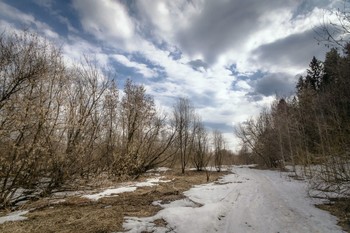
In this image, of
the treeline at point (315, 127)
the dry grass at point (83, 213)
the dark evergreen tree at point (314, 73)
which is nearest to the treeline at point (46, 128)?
the dry grass at point (83, 213)

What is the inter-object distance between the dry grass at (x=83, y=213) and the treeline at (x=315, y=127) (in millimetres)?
5926

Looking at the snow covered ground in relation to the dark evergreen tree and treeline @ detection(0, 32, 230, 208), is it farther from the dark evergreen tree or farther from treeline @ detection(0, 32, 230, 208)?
the dark evergreen tree

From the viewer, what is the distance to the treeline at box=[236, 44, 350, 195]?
886cm

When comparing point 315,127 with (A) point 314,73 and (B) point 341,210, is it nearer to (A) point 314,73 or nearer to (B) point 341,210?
(B) point 341,210

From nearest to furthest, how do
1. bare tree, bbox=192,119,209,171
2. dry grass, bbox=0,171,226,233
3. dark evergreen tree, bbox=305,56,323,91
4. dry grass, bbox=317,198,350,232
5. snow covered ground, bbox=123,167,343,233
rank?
dry grass, bbox=0,171,226,233
snow covered ground, bbox=123,167,343,233
dry grass, bbox=317,198,350,232
bare tree, bbox=192,119,209,171
dark evergreen tree, bbox=305,56,323,91

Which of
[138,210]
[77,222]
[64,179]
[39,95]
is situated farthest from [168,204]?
[39,95]

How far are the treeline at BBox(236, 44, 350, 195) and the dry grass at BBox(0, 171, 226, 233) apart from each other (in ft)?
19.4

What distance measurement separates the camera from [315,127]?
21281 millimetres

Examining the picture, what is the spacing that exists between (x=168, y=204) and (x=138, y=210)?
1.30m

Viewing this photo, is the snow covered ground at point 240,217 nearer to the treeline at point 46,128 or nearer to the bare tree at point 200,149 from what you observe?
the treeline at point 46,128

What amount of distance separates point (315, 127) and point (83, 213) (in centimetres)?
1956

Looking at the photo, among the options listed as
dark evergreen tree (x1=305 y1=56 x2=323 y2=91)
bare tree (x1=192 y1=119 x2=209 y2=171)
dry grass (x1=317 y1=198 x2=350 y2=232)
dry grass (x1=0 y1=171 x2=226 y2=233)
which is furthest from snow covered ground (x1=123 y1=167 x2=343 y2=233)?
dark evergreen tree (x1=305 y1=56 x2=323 y2=91)

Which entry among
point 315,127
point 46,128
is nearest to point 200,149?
point 315,127

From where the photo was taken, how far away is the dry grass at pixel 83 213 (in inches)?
259
